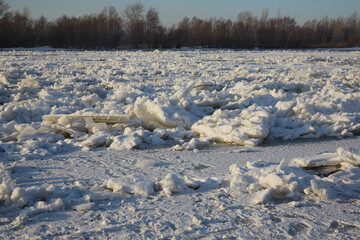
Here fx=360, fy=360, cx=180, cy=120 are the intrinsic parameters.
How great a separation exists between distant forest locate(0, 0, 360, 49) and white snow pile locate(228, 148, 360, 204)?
31.0 metres

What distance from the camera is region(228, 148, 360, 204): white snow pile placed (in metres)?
2.41

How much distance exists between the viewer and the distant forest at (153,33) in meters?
32.2

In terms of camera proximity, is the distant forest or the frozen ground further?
the distant forest

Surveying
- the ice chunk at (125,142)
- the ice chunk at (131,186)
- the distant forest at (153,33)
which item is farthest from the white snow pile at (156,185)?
the distant forest at (153,33)

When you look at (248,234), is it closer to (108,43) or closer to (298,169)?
(298,169)

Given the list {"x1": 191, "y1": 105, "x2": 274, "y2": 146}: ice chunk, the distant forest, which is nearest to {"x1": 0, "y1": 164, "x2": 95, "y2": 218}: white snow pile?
{"x1": 191, "y1": 105, "x2": 274, "y2": 146}: ice chunk

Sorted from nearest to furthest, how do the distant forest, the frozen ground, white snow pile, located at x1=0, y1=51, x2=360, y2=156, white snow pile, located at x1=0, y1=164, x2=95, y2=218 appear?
1. the frozen ground
2. white snow pile, located at x1=0, y1=164, x2=95, y2=218
3. white snow pile, located at x1=0, y1=51, x2=360, y2=156
4. the distant forest

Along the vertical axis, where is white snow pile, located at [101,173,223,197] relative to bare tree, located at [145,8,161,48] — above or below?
below

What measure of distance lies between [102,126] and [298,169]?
2.31 meters

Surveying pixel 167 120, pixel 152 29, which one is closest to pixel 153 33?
pixel 152 29

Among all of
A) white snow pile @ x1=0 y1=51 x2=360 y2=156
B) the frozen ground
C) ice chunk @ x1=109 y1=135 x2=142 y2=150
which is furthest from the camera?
white snow pile @ x1=0 y1=51 x2=360 y2=156

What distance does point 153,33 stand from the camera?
119ft

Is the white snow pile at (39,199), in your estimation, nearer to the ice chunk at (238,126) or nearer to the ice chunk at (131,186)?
the ice chunk at (131,186)

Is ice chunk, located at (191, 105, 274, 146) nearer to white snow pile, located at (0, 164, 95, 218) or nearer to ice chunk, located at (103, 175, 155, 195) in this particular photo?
ice chunk, located at (103, 175, 155, 195)
